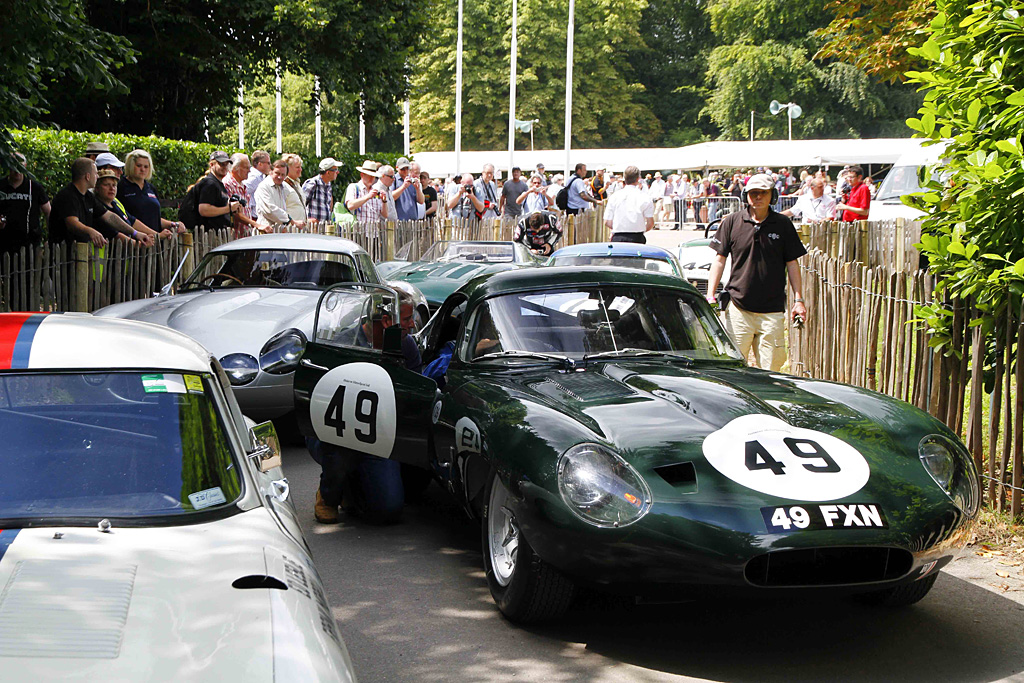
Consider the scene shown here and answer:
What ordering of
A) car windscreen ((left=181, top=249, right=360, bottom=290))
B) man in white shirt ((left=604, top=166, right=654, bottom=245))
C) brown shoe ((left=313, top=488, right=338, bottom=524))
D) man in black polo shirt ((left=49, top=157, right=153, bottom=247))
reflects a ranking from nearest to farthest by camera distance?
1. brown shoe ((left=313, top=488, right=338, bottom=524))
2. car windscreen ((left=181, top=249, right=360, bottom=290))
3. man in black polo shirt ((left=49, top=157, right=153, bottom=247))
4. man in white shirt ((left=604, top=166, right=654, bottom=245))

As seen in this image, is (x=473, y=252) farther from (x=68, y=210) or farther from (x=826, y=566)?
(x=826, y=566)

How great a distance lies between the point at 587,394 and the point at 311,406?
1965 millimetres

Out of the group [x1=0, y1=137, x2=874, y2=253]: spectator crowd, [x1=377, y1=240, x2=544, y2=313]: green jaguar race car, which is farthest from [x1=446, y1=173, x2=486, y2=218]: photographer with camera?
[x1=377, y1=240, x2=544, y2=313]: green jaguar race car

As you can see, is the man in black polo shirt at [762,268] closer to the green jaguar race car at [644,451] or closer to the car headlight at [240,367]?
the green jaguar race car at [644,451]

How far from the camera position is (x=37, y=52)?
880cm

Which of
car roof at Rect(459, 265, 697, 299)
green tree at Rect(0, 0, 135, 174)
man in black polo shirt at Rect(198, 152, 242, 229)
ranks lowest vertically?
car roof at Rect(459, 265, 697, 299)

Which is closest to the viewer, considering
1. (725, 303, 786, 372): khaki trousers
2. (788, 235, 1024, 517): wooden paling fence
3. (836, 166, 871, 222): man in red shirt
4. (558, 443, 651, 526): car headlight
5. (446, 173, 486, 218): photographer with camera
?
(558, 443, 651, 526): car headlight

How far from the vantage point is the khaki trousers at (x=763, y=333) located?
8.80m

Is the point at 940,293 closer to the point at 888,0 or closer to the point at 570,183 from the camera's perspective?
the point at 888,0

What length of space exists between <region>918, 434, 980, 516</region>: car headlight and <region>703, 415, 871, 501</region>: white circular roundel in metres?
0.39

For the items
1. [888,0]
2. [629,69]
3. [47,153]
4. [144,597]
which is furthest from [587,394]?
[629,69]

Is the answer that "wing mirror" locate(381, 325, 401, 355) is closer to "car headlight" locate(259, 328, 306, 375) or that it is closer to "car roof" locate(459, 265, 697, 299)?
"car roof" locate(459, 265, 697, 299)

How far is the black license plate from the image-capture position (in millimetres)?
4031

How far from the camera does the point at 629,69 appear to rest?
7494 cm
